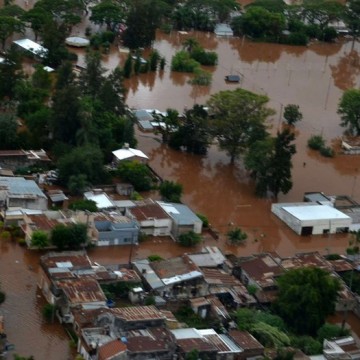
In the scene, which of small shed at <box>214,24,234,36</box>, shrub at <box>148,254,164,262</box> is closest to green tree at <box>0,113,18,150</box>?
shrub at <box>148,254,164,262</box>

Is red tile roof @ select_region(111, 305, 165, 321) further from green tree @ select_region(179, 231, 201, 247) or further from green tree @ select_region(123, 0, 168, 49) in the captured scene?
green tree @ select_region(123, 0, 168, 49)

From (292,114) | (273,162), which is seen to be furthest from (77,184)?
(292,114)

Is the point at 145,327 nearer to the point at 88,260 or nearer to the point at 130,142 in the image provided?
the point at 88,260

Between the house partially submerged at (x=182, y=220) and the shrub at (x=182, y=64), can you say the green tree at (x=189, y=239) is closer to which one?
the house partially submerged at (x=182, y=220)

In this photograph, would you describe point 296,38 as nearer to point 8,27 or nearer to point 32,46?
point 32,46

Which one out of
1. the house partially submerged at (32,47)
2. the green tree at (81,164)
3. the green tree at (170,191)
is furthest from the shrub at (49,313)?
the house partially submerged at (32,47)
